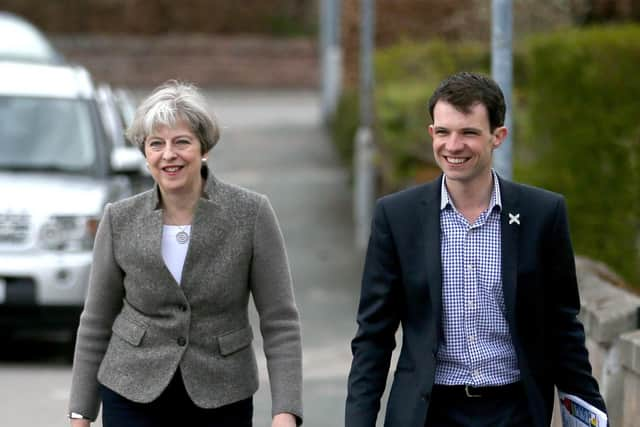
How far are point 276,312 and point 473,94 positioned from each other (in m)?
1.02

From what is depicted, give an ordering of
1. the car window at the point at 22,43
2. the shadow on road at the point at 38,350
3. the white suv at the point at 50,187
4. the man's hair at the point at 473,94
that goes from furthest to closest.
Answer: the car window at the point at 22,43 < the shadow on road at the point at 38,350 < the white suv at the point at 50,187 < the man's hair at the point at 473,94

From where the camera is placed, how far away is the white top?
4.46m

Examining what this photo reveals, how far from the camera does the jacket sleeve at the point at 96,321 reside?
4.51m

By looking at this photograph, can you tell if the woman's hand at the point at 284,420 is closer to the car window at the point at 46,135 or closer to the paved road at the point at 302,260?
the paved road at the point at 302,260

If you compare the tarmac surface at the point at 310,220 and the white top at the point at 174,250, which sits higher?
the white top at the point at 174,250

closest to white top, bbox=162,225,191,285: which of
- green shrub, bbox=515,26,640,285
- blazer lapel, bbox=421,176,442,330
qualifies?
blazer lapel, bbox=421,176,442,330

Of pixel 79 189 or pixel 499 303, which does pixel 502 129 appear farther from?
pixel 79 189

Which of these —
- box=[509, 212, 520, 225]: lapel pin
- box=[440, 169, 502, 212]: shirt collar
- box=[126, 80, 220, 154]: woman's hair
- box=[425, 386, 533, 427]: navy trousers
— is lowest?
box=[425, 386, 533, 427]: navy trousers

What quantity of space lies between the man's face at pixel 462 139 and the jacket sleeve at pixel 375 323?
0.87ft

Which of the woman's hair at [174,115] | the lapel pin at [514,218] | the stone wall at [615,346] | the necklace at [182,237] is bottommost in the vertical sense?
the stone wall at [615,346]

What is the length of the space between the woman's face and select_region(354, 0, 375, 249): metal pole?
35.4 ft

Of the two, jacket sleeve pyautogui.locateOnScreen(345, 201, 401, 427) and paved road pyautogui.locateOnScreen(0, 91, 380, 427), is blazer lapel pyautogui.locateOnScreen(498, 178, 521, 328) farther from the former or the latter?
paved road pyautogui.locateOnScreen(0, 91, 380, 427)

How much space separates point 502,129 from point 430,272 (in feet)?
1.49

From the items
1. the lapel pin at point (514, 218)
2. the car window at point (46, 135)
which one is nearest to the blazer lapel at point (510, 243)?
the lapel pin at point (514, 218)
